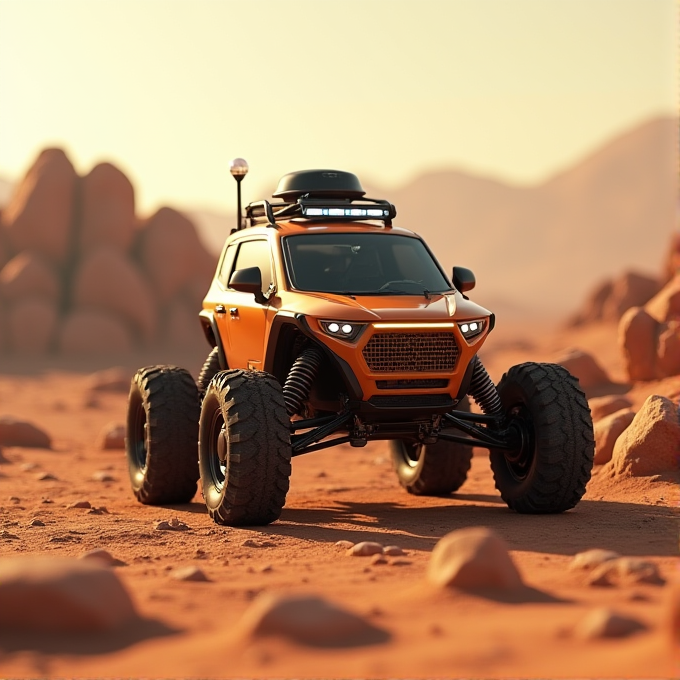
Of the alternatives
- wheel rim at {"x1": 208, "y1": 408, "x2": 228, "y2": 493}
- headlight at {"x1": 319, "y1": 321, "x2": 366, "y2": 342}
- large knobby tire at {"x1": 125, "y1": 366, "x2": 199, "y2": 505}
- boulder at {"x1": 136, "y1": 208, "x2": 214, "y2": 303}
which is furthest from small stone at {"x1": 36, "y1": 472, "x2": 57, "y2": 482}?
boulder at {"x1": 136, "y1": 208, "x2": 214, "y2": 303}

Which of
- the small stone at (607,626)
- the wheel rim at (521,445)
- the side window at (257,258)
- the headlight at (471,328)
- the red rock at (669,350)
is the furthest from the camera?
the red rock at (669,350)

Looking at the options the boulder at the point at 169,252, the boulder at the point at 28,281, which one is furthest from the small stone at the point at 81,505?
the boulder at the point at 169,252

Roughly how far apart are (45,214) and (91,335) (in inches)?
206

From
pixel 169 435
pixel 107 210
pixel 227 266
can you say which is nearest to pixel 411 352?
pixel 169 435

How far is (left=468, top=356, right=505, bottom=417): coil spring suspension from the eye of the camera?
945cm

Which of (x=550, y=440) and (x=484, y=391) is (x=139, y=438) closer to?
(x=484, y=391)

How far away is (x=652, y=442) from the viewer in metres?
10.5

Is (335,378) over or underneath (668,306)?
over

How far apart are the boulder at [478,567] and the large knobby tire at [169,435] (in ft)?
16.8

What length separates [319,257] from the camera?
10000mm

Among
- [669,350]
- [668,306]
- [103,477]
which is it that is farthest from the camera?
[668,306]

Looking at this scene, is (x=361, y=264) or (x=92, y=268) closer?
(x=361, y=264)

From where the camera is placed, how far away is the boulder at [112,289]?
130ft

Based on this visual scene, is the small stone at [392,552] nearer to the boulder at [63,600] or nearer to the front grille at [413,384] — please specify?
the front grille at [413,384]
